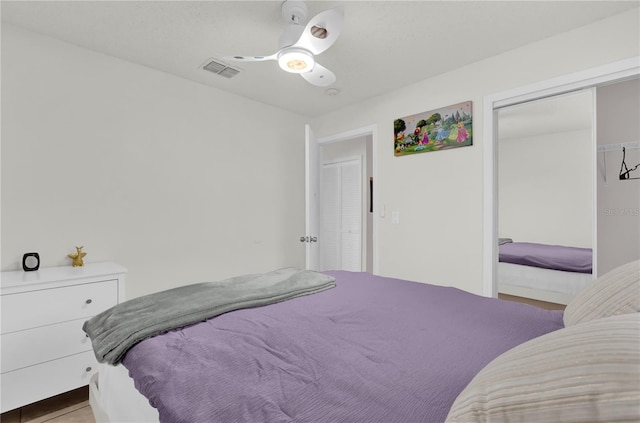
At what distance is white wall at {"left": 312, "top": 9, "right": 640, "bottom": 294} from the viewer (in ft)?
6.98

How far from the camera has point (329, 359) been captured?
964 mm

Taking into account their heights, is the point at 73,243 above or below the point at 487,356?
above

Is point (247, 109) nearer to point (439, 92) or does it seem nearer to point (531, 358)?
point (439, 92)

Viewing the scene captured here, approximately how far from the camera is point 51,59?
227 cm

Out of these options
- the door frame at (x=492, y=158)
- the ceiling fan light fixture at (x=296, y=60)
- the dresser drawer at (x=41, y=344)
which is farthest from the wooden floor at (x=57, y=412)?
the door frame at (x=492, y=158)

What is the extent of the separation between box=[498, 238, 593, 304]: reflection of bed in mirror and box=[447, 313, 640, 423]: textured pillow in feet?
8.85

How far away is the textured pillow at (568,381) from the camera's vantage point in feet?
1.21

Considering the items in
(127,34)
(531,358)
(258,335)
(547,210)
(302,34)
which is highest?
(127,34)

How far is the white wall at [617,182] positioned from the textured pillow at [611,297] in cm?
150

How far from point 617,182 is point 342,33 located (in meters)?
2.14

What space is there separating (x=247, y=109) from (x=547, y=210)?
3302mm

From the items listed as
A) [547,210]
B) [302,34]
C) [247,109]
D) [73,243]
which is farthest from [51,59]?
[547,210]

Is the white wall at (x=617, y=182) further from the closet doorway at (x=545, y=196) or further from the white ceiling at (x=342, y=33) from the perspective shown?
the white ceiling at (x=342, y=33)

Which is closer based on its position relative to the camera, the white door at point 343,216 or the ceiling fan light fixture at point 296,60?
the ceiling fan light fixture at point 296,60
